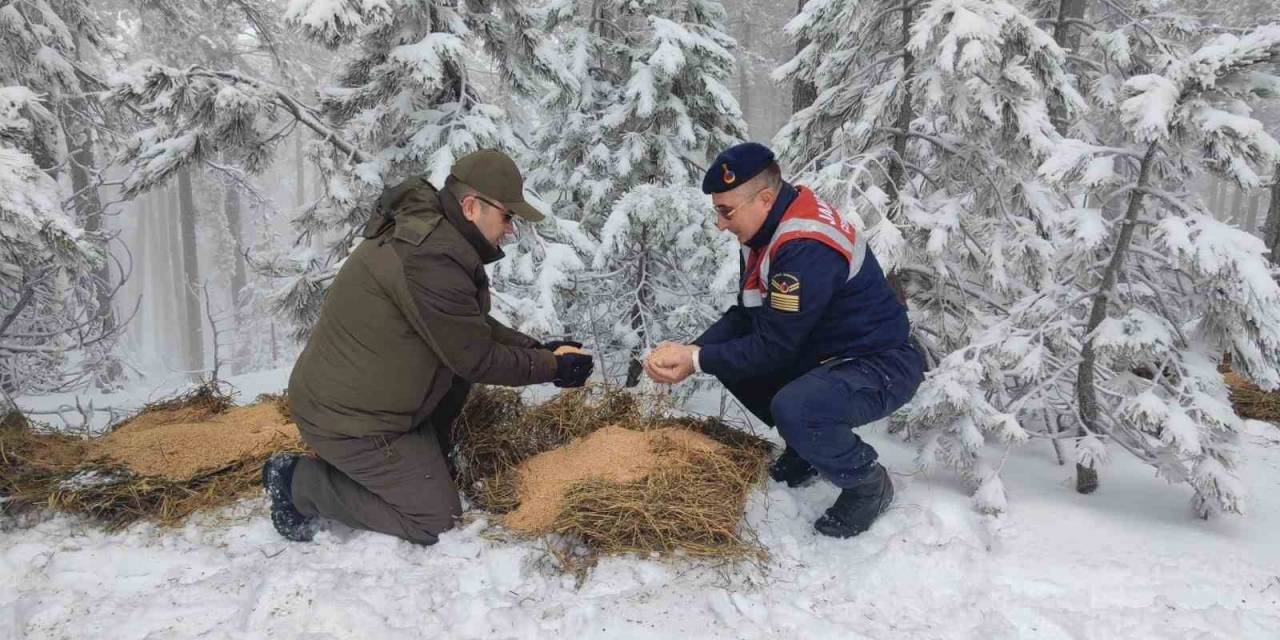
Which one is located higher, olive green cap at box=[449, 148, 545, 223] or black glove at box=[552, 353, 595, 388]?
olive green cap at box=[449, 148, 545, 223]

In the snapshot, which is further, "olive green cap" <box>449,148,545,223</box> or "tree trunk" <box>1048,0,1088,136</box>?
"tree trunk" <box>1048,0,1088,136</box>

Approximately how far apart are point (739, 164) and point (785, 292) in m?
0.66

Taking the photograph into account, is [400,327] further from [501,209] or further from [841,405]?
[841,405]

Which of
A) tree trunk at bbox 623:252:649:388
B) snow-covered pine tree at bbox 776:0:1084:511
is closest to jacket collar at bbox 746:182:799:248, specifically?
snow-covered pine tree at bbox 776:0:1084:511

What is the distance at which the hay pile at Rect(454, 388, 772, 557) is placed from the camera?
287cm

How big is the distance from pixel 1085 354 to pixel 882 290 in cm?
125

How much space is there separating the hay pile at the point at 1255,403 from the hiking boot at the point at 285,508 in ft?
22.5

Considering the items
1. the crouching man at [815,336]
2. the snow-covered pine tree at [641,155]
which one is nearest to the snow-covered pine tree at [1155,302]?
the crouching man at [815,336]

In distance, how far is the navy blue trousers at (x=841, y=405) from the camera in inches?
117

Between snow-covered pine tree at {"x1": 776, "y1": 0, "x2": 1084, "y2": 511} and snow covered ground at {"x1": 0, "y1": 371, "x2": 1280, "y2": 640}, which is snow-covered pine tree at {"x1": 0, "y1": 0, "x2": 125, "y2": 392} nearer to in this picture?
snow covered ground at {"x1": 0, "y1": 371, "x2": 1280, "y2": 640}

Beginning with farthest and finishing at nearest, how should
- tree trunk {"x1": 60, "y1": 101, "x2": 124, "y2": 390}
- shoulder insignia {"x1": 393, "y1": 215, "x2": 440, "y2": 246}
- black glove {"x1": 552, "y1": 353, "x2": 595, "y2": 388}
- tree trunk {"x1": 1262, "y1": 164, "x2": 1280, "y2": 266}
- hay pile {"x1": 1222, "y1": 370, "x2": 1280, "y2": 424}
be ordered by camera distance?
tree trunk {"x1": 1262, "y1": 164, "x2": 1280, "y2": 266} < tree trunk {"x1": 60, "y1": 101, "x2": 124, "y2": 390} < hay pile {"x1": 1222, "y1": 370, "x2": 1280, "y2": 424} < black glove {"x1": 552, "y1": 353, "x2": 595, "y2": 388} < shoulder insignia {"x1": 393, "y1": 215, "x2": 440, "y2": 246}

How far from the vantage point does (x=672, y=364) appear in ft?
10.9

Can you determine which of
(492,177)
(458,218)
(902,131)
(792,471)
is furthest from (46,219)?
(902,131)

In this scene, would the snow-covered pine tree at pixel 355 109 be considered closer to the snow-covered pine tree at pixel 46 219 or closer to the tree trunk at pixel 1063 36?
the snow-covered pine tree at pixel 46 219
